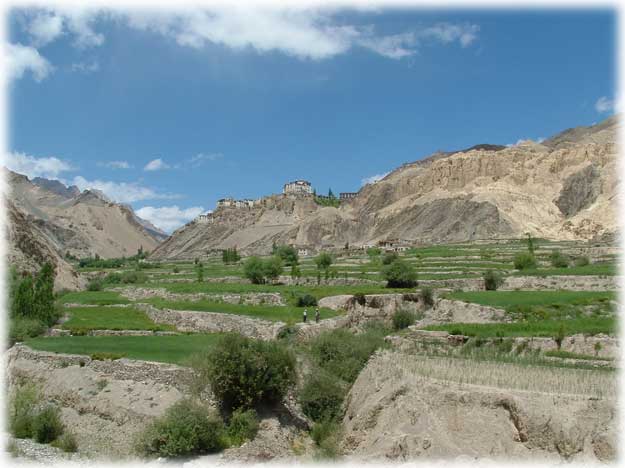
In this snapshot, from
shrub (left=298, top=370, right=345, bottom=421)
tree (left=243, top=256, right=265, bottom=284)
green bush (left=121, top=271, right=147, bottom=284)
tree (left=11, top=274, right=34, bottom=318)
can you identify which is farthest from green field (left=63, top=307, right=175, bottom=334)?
green bush (left=121, top=271, right=147, bottom=284)

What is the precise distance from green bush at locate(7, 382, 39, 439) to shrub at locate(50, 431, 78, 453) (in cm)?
121

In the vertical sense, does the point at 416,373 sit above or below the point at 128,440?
above

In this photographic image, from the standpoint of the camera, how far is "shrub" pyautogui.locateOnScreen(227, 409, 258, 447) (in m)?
18.7

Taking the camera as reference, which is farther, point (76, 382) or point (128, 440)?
point (76, 382)

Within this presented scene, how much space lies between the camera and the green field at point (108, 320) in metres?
34.0

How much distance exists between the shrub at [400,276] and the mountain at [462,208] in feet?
168

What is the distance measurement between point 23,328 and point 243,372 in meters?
16.2

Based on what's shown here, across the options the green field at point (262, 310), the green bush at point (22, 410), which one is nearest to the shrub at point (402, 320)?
the green field at point (262, 310)

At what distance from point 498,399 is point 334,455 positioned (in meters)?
4.85

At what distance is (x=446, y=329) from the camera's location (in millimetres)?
31297

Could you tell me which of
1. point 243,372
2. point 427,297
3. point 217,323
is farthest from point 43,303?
point 427,297

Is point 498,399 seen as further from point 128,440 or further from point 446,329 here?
point 446,329

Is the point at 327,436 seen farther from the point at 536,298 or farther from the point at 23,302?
the point at 536,298

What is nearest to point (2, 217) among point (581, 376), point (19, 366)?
point (19, 366)
